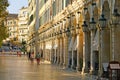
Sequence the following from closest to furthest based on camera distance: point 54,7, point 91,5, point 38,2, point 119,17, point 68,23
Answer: point 119,17
point 91,5
point 68,23
point 54,7
point 38,2

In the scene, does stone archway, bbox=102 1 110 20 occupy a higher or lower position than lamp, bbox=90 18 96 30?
higher

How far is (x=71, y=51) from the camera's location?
4981 centimetres

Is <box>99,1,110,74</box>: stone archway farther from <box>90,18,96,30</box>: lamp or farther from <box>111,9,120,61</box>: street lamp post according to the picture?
<box>111,9,120,61</box>: street lamp post

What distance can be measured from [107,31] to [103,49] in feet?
4.58

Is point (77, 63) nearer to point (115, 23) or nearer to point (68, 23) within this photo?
point (68, 23)

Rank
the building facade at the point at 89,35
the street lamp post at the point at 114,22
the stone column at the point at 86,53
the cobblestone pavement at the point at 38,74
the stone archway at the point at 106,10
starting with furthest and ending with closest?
the stone column at the point at 86,53
the cobblestone pavement at the point at 38,74
the stone archway at the point at 106,10
the building facade at the point at 89,35
the street lamp post at the point at 114,22

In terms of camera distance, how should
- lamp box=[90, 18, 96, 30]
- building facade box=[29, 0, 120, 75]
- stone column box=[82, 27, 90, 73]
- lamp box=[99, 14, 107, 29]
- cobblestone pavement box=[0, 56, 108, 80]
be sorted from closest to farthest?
building facade box=[29, 0, 120, 75]
lamp box=[99, 14, 107, 29]
cobblestone pavement box=[0, 56, 108, 80]
lamp box=[90, 18, 96, 30]
stone column box=[82, 27, 90, 73]

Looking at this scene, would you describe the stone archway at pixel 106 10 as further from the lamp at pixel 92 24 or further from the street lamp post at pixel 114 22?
the street lamp post at pixel 114 22

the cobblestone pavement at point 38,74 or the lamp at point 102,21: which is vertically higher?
the lamp at point 102,21

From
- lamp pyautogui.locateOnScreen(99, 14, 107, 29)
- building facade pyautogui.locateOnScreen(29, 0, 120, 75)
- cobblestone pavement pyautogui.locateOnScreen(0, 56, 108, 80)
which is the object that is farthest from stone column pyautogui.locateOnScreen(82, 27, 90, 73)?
lamp pyautogui.locateOnScreen(99, 14, 107, 29)

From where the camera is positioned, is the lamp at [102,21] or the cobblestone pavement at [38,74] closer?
the lamp at [102,21]

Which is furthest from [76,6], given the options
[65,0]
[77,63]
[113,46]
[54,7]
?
[54,7]

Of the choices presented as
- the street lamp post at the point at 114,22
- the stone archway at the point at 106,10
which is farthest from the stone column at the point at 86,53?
the street lamp post at the point at 114,22

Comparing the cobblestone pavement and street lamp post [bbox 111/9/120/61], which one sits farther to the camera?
the cobblestone pavement
